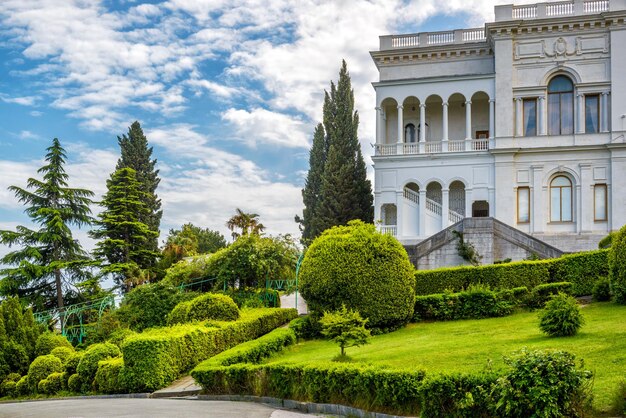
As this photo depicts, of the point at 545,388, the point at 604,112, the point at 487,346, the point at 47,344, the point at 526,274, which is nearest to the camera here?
the point at 545,388

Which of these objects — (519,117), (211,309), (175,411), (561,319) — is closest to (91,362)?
(211,309)

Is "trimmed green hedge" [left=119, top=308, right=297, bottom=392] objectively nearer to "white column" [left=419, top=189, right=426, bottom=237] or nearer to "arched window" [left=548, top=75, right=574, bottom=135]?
"white column" [left=419, top=189, right=426, bottom=237]

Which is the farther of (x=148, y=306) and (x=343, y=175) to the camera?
(x=343, y=175)

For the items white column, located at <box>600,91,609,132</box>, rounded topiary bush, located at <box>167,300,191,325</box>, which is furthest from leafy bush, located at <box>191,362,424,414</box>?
white column, located at <box>600,91,609,132</box>

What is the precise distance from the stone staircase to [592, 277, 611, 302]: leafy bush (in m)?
7.35

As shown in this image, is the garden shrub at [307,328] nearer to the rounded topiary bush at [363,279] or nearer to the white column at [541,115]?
the rounded topiary bush at [363,279]

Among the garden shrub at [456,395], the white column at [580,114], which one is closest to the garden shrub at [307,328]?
the garden shrub at [456,395]

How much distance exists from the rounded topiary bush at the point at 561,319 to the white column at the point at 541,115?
81.8 ft

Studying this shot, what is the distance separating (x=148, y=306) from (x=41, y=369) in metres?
6.02

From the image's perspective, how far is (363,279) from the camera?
77.0ft

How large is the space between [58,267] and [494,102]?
85.8ft

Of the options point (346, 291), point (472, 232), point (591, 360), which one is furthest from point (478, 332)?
point (472, 232)

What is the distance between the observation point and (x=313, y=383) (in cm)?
1445

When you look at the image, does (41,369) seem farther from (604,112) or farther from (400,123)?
(604,112)
